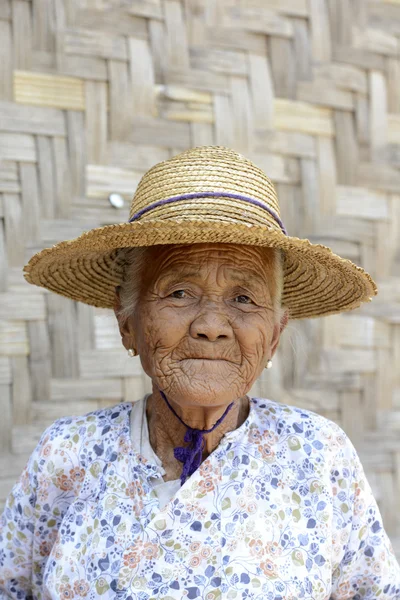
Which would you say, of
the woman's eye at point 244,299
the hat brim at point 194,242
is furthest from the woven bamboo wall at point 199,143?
the woman's eye at point 244,299

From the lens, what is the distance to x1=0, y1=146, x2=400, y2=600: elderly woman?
156 centimetres

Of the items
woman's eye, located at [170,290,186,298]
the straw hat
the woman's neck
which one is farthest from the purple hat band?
the woman's neck

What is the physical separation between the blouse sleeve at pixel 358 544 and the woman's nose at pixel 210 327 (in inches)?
19.9

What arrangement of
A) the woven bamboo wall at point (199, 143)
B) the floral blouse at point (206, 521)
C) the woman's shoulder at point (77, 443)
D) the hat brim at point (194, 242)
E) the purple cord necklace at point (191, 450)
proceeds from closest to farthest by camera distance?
the hat brim at point (194, 242) < the floral blouse at point (206, 521) < the purple cord necklace at point (191, 450) < the woman's shoulder at point (77, 443) < the woven bamboo wall at point (199, 143)

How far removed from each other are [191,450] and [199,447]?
0.9 inches

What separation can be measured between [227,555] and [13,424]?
1.13 meters

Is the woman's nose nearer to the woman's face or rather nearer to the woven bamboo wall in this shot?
the woman's face

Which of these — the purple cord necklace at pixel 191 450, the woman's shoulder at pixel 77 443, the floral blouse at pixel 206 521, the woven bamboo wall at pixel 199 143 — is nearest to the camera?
→ the floral blouse at pixel 206 521

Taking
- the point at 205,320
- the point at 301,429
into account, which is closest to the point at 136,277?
the point at 205,320

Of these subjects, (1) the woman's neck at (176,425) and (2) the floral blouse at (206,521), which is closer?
(2) the floral blouse at (206,521)

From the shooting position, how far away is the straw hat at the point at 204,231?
4.90 feet

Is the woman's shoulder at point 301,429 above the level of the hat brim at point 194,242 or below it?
below

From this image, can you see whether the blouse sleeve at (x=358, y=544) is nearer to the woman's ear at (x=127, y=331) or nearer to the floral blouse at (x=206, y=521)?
the floral blouse at (x=206, y=521)

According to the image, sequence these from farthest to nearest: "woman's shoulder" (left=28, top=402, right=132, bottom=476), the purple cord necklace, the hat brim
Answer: "woman's shoulder" (left=28, top=402, right=132, bottom=476)
the purple cord necklace
the hat brim
